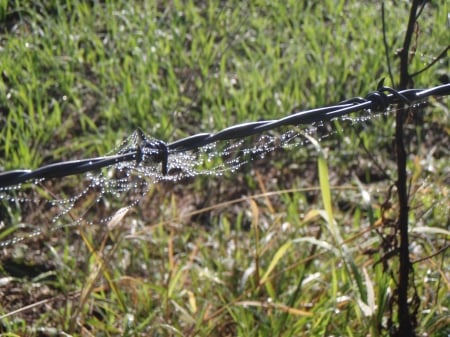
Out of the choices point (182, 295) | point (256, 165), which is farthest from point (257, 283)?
point (256, 165)

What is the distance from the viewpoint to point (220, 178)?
3912mm

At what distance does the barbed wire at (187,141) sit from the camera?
1.68 meters

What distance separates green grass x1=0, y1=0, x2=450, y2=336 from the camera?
2.81 metres

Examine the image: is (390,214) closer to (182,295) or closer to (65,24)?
(182,295)

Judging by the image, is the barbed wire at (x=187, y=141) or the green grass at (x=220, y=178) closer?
the barbed wire at (x=187, y=141)

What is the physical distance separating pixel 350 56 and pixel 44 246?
6.28 feet

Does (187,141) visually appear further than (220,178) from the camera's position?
No

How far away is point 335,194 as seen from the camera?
3842mm

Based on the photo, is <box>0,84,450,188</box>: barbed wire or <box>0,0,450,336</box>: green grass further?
<box>0,0,450,336</box>: green grass

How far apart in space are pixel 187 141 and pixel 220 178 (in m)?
2.08

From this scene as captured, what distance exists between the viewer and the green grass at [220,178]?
281cm

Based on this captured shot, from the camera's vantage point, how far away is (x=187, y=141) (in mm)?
1840

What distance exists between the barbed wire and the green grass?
62 centimetres

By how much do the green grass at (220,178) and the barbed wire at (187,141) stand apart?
2.03 feet
